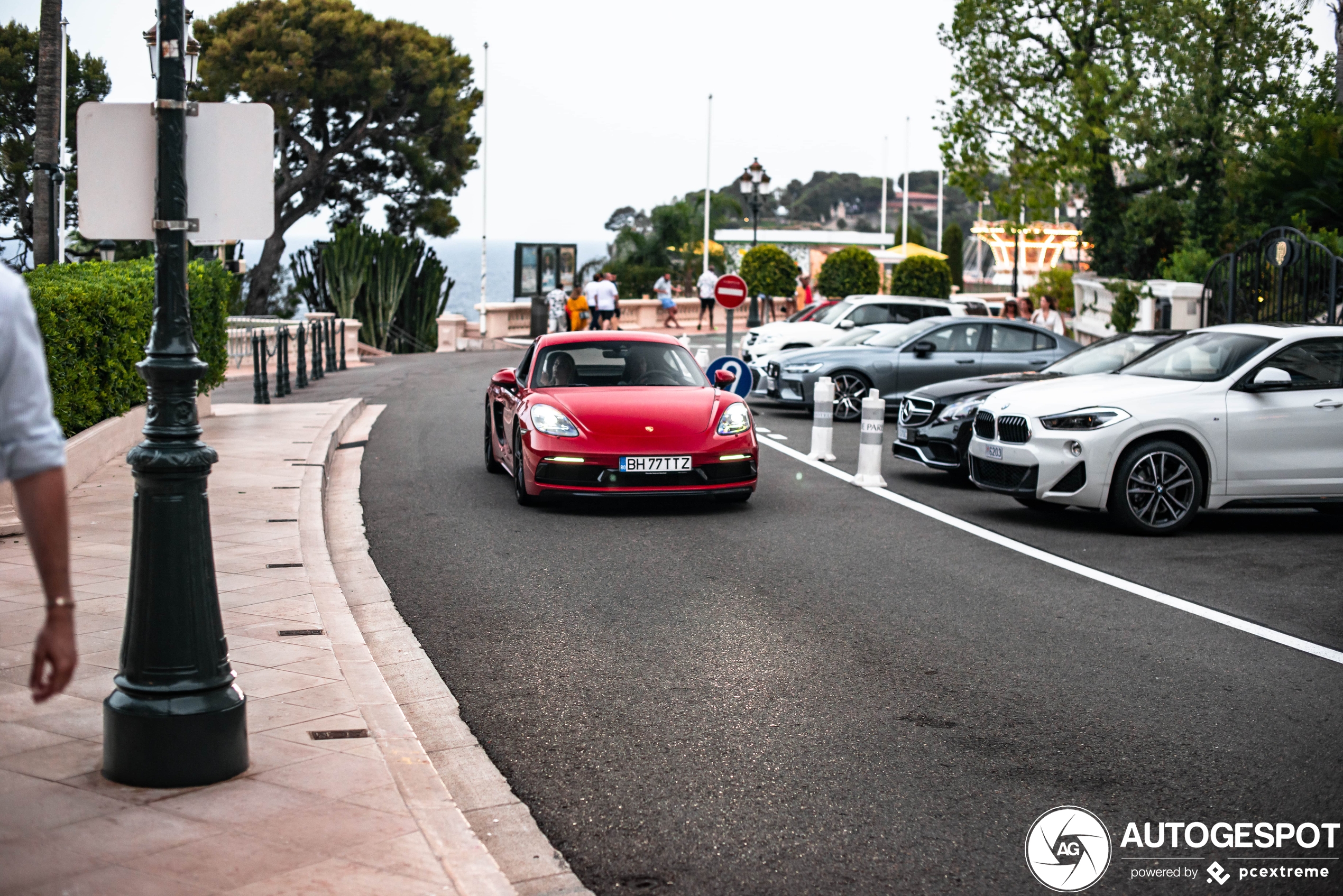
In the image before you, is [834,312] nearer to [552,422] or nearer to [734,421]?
[734,421]

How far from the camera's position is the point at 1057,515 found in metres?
11.9

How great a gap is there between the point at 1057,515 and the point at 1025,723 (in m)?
6.26

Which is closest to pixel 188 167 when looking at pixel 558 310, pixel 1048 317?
pixel 1048 317

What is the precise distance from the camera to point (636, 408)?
38.6 ft

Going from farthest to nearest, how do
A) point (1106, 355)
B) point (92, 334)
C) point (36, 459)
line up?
point (1106, 355) → point (92, 334) → point (36, 459)

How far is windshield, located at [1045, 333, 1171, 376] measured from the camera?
1364cm

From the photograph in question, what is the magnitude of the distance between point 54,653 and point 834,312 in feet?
85.6

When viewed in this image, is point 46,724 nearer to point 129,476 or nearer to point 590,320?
point 129,476

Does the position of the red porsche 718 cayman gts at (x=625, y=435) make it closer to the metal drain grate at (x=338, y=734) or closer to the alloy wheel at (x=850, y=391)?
the metal drain grate at (x=338, y=734)

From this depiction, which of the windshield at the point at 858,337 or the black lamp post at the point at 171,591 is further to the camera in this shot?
the windshield at the point at 858,337

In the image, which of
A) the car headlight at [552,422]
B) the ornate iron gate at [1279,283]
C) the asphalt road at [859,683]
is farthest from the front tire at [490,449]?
the ornate iron gate at [1279,283]

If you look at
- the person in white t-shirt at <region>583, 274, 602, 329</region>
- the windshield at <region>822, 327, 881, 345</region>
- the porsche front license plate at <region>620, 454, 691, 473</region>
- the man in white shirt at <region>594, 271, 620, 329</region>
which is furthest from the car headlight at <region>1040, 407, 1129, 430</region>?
the person in white t-shirt at <region>583, 274, 602, 329</region>

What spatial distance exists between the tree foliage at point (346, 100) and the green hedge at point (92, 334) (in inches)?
1443

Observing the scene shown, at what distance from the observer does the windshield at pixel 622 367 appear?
41.7ft
